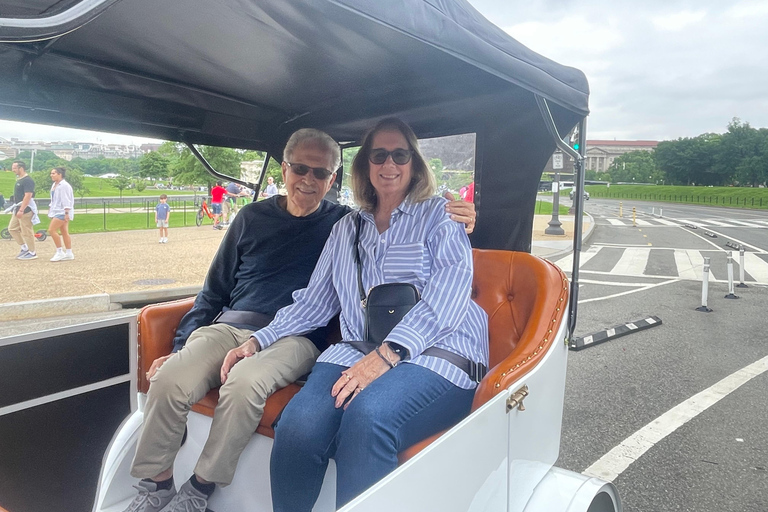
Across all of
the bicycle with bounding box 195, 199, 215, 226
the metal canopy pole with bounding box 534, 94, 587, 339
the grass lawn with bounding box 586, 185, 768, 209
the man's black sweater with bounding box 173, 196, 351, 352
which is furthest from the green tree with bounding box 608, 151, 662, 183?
the man's black sweater with bounding box 173, 196, 351, 352

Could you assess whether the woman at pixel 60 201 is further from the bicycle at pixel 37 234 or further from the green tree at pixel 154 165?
the green tree at pixel 154 165

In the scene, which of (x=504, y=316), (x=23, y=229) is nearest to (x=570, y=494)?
(x=504, y=316)

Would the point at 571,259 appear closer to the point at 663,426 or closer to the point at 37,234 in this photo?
the point at 663,426

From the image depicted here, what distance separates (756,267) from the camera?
11.5 m

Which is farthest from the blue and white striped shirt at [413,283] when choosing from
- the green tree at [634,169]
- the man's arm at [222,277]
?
the green tree at [634,169]

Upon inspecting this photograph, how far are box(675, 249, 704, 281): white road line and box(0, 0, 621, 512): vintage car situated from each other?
30.5ft

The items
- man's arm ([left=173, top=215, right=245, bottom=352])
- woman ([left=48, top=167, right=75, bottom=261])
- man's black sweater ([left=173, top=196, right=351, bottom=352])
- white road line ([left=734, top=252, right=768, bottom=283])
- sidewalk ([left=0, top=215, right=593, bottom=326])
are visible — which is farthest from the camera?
woman ([left=48, top=167, right=75, bottom=261])

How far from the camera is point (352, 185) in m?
2.60

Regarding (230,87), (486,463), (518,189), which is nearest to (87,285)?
(230,87)

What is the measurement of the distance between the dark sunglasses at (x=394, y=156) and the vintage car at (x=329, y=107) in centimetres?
37

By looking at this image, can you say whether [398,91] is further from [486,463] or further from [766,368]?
[766,368]

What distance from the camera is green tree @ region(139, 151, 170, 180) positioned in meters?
3.77

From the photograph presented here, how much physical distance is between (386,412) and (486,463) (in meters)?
0.33

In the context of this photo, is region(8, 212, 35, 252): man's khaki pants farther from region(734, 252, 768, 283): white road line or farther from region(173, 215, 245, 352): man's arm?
region(734, 252, 768, 283): white road line
